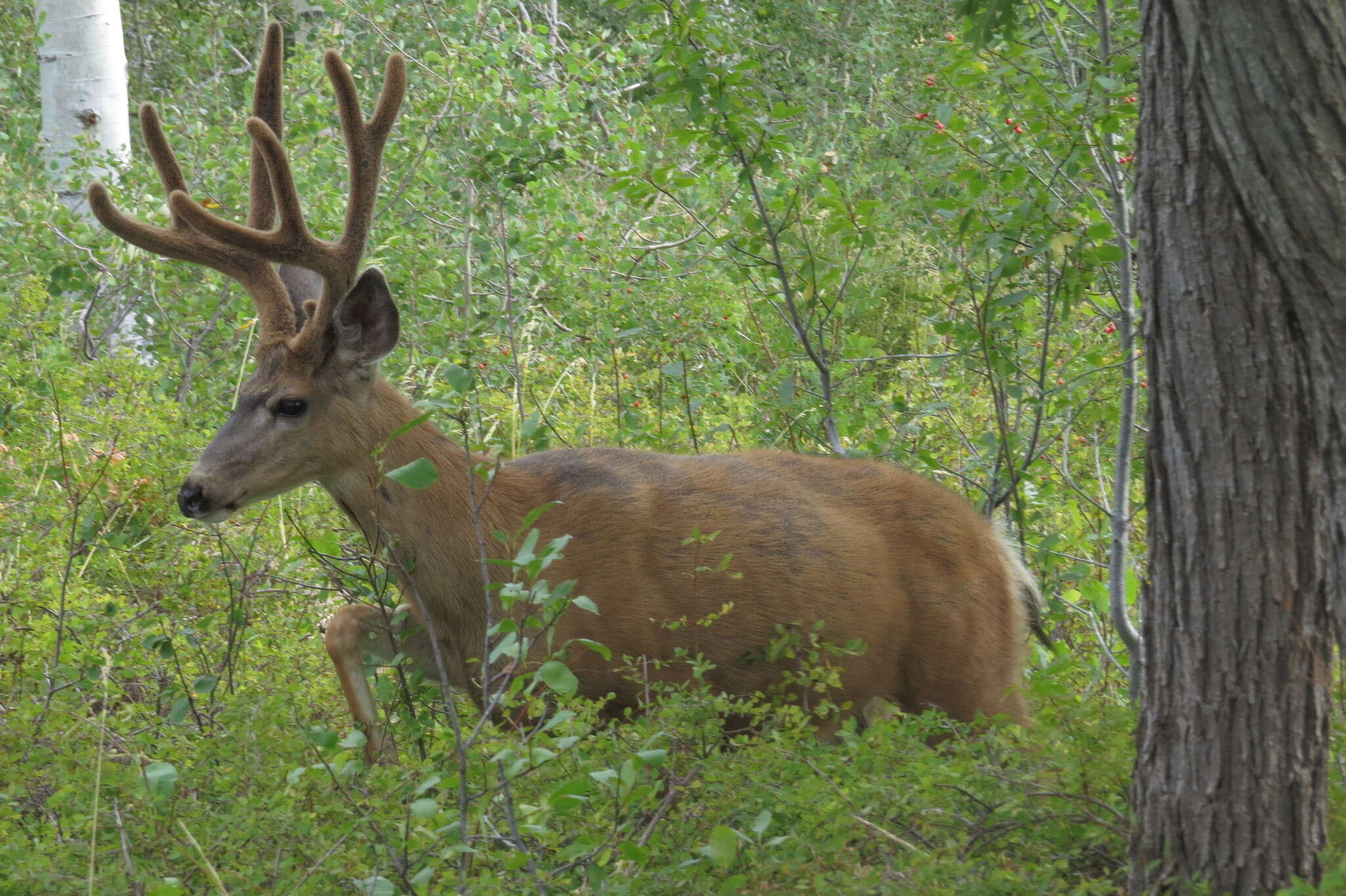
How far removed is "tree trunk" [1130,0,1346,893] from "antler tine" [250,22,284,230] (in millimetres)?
3515

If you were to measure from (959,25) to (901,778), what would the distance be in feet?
33.4

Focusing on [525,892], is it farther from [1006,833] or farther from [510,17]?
[510,17]

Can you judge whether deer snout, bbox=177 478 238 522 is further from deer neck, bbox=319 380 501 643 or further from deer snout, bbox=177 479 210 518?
deer neck, bbox=319 380 501 643

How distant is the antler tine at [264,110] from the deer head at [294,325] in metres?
0.29

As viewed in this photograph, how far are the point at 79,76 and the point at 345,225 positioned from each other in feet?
16.3

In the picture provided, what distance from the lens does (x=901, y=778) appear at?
136 inches

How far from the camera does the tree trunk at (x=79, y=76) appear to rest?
8859 millimetres

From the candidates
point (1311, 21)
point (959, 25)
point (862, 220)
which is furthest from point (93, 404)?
point (959, 25)

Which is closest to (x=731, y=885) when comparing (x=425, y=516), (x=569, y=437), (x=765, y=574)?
(x=765, y=574)

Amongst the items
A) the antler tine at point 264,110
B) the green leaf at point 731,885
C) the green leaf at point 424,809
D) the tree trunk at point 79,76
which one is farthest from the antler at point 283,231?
the tree trunk at point 79,76

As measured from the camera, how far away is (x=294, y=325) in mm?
5145

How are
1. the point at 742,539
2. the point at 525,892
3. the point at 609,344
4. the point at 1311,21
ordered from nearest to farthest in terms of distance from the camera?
the point at 1311,21, the point at 525,892, the point at 742,539, the point at 609,344

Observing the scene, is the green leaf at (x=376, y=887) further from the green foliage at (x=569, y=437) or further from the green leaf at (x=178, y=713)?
the green leaf at (x=178, y=713)

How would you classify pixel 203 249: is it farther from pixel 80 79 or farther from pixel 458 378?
pixel 80 79
